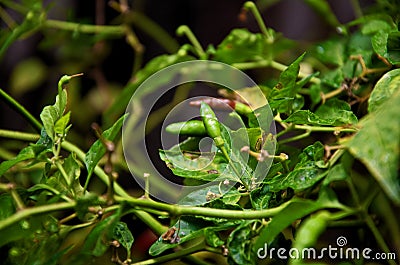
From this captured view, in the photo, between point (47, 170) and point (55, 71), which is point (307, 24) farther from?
point (47, 170)

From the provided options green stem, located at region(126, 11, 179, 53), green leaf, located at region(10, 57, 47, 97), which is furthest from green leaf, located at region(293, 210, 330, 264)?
green leaf, located at region(10, 57, 47, 97)

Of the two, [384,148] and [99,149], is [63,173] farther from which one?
[384,148]

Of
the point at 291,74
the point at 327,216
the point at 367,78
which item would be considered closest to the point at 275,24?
the point at 367,78

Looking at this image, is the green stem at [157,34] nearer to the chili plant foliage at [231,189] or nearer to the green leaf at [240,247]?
the chili plant foliage at [231,189]

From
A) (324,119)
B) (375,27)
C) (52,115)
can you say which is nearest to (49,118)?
(52,115)

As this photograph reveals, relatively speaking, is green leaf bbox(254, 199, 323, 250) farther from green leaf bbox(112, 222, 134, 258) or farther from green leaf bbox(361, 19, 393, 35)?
green leaf bbox(361, 19, 393, 35)
